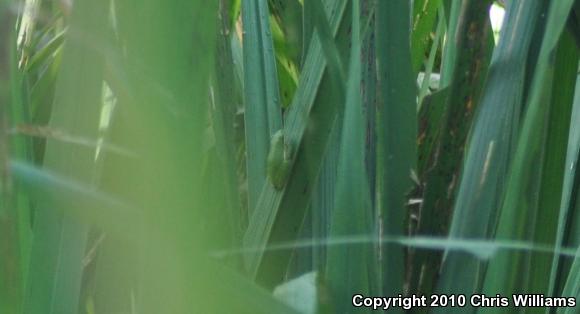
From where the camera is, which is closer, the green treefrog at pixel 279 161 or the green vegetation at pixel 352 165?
the green vegetation at pixel 352 165

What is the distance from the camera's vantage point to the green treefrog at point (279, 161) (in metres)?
0.45

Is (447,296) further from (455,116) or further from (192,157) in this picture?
(192,157)

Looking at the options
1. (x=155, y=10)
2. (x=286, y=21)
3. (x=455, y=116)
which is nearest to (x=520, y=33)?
(x=455, y=116)

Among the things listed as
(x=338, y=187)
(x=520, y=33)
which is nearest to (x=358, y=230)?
(x=338, y=187)

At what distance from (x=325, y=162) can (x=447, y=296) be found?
0.11 meters

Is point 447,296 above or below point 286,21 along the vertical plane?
below

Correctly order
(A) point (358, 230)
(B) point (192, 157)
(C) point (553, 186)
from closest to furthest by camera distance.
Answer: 1. (B) point (192, 157)
2. (A) point (358, 230)
3. (C) point (553, 186)

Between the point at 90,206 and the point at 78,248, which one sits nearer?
the point at 90,206

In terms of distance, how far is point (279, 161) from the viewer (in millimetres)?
453

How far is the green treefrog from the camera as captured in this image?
45 cm

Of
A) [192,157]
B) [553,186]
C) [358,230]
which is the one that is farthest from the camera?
[553,186]

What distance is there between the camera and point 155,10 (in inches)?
7.9

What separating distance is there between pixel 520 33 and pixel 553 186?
0.11 metres

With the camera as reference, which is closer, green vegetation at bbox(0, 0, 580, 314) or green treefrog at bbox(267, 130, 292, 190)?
green vegetation at bbox(0, 0, 580, 314)
